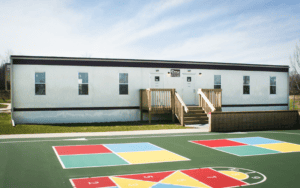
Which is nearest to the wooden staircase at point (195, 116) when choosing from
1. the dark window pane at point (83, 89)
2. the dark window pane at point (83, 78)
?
the dark window pane at point (83, 89)

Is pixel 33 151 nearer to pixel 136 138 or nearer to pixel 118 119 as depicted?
pixel 136 138

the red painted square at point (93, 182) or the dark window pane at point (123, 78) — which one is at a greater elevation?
the dark window pane at point (123, 78)

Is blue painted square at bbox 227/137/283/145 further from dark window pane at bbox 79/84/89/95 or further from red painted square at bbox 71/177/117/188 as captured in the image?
dark window pane at bbox 79/84/89/95

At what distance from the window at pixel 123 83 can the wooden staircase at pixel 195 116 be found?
4.26 m

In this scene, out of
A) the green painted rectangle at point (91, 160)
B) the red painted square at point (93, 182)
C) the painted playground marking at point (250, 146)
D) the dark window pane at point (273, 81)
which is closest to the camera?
the red painted square at point (93, 182)

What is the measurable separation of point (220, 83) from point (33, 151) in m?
15.8

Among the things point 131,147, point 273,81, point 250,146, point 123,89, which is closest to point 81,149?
point 131,147

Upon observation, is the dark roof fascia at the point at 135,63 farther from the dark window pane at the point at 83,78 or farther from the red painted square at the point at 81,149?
the red painted square at the point at 81,149

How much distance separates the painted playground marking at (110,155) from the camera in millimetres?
8578

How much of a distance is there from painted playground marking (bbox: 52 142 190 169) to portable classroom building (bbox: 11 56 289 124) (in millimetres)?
8711

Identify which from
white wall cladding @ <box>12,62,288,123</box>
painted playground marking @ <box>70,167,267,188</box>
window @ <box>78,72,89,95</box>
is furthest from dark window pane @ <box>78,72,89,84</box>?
painted playground marking @ <box>70,167,267,188</box>

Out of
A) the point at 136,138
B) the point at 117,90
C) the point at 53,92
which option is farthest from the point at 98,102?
the point at 136,138

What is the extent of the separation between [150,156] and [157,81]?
1212cm

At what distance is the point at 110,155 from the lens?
9.68 m
